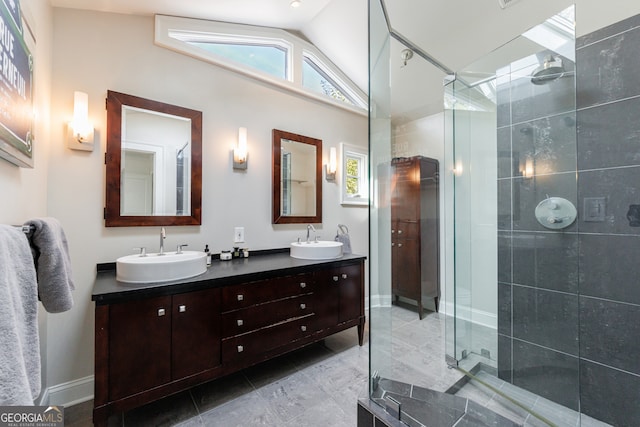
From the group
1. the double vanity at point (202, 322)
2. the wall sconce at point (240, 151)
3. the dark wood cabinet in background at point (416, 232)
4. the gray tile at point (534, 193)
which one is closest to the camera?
the double vanity at point (202, 322)

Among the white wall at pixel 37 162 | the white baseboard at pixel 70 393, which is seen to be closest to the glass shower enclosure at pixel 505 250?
the white wall at pixel 37 162

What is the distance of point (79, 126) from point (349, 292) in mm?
2267

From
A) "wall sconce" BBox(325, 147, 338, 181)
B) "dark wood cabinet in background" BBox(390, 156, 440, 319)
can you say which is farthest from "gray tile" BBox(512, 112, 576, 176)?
"wall sconce" BBox(325, 147, 338, 181)

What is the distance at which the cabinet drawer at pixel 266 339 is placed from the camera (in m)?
1.71

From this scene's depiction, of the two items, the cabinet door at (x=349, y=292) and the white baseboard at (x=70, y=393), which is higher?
the cabinet door at (x=349, y=292)

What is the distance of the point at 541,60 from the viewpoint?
1.69m

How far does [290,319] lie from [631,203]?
2.13 meters

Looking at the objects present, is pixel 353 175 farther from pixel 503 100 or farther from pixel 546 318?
pixel 546 318

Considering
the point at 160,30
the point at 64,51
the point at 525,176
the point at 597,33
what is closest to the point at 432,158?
the point at 525,176

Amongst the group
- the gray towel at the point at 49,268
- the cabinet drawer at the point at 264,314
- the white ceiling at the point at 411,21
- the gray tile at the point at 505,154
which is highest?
the white ceiling at the point at 411,21

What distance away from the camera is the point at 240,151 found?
228cm

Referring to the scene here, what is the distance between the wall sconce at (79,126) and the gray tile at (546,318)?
118 inches

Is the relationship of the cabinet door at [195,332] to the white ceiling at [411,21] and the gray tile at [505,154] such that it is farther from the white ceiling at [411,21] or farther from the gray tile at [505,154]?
the gray tile at [505,154]

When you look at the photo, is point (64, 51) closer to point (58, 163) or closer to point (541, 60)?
point (58, 163)
